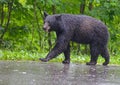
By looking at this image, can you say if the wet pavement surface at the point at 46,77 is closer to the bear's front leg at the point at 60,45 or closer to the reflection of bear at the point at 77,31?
the bear's front leg at the point at 60,45

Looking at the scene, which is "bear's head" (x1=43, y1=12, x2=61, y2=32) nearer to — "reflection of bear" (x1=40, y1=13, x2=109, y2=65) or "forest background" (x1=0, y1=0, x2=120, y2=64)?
"reflection of bear" (x1=40, y1=13, x2=109, y2=65)

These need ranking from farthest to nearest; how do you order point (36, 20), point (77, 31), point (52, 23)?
point (36, 20) < point (77, 31) < point (52, 23)

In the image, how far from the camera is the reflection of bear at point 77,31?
12.0 m

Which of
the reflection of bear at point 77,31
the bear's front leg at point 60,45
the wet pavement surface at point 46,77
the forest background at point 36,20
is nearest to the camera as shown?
the wet pavement surface at point 46,77

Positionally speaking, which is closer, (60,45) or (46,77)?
(46,77)

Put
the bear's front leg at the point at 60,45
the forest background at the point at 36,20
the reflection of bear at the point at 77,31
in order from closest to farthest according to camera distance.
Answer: the bear's front leg at the point at 60,45 < the reflection of bear at the point at 77,31 < the forest background at the point at 36,20

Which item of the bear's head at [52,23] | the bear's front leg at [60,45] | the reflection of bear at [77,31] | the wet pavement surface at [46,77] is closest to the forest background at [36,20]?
the reflection of bear at [77,31]

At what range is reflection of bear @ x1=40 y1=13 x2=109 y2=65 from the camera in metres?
12.0

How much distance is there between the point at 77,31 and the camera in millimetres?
12359

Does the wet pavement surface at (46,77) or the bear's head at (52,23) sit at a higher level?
the bear's head at (52,23)

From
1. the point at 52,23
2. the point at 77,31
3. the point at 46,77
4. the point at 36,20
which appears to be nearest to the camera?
the point at 46,77

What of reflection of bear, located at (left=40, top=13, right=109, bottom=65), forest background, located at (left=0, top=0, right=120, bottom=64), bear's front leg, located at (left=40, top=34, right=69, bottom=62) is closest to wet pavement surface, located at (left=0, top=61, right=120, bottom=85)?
bear's front leg, located at (left=40, top=34, right=69, bottom=62)

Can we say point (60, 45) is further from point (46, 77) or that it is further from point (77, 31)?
point (46, 77)

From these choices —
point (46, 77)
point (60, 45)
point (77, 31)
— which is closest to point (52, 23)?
point (60, 45)
